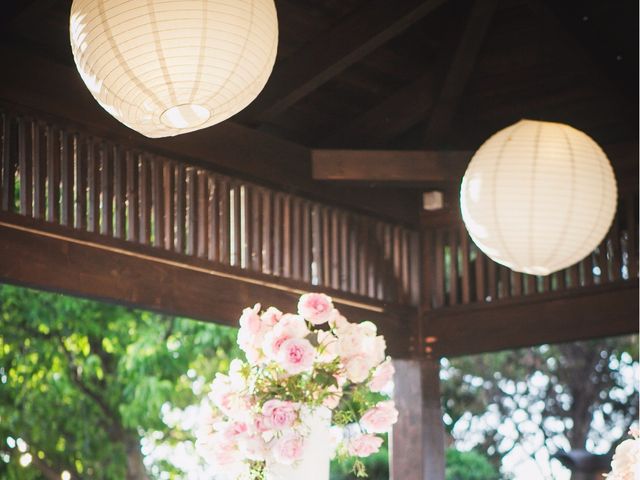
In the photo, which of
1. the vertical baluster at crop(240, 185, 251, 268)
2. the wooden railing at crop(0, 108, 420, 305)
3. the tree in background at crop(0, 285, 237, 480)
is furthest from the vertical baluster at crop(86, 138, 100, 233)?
the tree in background at crop(0, 285, 237, 480)

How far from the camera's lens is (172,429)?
8367 millimetres

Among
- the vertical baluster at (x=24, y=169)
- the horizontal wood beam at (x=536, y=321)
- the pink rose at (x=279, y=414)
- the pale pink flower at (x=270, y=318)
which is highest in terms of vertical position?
the vertical baluster at (x=24, y=169)

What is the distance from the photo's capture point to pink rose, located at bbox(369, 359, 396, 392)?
2.81 meters

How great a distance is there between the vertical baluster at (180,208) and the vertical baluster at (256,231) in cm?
34

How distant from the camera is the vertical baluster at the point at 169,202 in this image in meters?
4.04

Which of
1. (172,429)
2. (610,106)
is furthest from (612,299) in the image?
(172,429)

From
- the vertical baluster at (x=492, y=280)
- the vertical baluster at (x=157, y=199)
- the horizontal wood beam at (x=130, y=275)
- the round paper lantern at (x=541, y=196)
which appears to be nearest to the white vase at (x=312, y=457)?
the round paper lantern at (x=541, y=196)

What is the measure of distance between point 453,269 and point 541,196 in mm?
1667

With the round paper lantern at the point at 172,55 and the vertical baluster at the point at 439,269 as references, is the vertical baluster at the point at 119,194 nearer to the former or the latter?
the round paper lantern at the point at 172,55

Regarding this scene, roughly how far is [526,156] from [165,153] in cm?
136

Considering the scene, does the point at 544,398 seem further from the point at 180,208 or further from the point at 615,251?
the point at 180,208

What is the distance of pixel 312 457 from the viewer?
103 inches

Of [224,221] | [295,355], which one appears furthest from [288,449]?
[224,221]

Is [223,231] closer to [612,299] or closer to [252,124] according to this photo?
[252,124]
